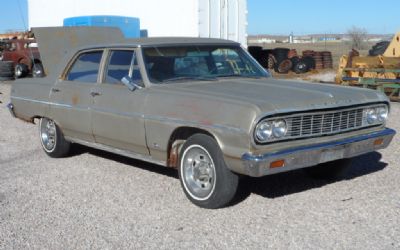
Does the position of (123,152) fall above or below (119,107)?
below

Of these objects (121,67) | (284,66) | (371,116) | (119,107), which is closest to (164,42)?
(121,67)

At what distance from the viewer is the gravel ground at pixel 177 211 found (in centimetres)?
421

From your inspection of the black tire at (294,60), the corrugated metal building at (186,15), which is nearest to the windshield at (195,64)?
the corrugated metal building at (186,15)

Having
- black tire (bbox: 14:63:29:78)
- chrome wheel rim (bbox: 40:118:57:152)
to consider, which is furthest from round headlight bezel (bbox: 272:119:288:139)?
black tire (bbox: 14:63:29:78)

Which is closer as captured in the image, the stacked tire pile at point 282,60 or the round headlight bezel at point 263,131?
the round headlight bezel at point 263,131

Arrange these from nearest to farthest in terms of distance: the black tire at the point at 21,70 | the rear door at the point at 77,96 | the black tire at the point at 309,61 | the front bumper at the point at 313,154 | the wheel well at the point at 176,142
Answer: the front bumper at the point at 313,154, the wheel well at the point at 176,142, the rear door at the point at 77,96, the black tire at the point at 21,70, the black tire at the point at 309,61

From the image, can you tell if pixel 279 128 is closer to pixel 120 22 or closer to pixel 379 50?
pixel 120 22

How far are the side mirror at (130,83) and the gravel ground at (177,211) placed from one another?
3.29ft

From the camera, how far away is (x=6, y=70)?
2212cm

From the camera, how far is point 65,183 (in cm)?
600

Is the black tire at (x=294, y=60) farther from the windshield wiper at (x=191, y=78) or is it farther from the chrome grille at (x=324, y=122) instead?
the chrome grille at (x=324, y=122)

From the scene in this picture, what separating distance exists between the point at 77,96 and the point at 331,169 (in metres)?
2.93

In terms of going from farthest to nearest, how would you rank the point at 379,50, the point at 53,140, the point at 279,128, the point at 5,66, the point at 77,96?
the point at 5,66 → the point at 379,50 → the point at 53,140 → the point at 77,96 → the point at 279,128

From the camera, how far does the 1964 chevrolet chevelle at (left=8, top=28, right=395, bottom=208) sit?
4.61 metres
